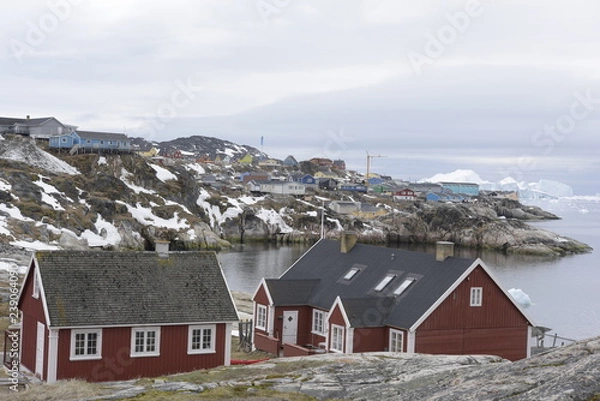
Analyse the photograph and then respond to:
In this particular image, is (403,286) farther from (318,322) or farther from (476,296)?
(318,322)

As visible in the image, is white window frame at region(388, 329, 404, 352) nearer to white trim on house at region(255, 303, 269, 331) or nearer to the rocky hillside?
white trim on house at region(255, 303, 269, 331)

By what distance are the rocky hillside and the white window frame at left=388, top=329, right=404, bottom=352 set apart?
52.9 meters

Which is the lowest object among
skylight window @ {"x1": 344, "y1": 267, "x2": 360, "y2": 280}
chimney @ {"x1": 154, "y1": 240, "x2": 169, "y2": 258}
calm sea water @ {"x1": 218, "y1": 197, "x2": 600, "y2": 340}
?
calm sea water @ {"x1": 218, "y1": 197, "x2": 600, "y2": 340}

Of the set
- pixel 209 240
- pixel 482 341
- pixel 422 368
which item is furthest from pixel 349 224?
pixel 422 368

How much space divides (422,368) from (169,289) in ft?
48.7

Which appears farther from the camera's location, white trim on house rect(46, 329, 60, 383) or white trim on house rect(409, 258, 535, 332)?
white trim on house rect(409, 258, 535, 332)

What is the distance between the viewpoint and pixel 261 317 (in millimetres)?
39156

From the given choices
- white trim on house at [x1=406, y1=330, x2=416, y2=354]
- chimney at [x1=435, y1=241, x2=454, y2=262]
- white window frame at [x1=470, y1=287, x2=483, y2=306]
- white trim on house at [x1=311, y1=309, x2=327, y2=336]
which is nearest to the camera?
white trim on house at [x1=406, y1=330, x2=416, y2=354]

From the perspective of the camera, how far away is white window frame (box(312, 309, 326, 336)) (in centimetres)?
3728

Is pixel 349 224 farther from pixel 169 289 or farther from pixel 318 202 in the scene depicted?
pixel 169 289

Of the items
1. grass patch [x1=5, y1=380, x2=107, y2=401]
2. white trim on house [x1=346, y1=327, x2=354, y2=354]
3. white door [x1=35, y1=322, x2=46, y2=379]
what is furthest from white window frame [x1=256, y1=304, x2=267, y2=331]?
grass patch [x1=5, y1=380, x2=107, y2=401]

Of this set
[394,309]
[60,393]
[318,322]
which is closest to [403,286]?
[394,309]

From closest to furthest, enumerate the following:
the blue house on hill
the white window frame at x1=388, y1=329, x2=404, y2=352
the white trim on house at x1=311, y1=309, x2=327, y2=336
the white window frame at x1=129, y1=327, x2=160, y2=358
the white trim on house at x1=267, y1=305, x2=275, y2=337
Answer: the white window frame at x1=129, y1=327, x2=160, y2=358, the white window frame at x1=388, y1=329, x2=404, y2=352, the white trim on house at x1=311, y1=309, x2=327, y2=336, the white trim on house at x1=267, y1=305, x2=275, y2=337, the blue house on hill

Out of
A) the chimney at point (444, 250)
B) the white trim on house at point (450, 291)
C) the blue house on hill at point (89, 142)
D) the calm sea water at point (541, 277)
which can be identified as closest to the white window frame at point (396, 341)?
the white trim on house at point (450, 291)
